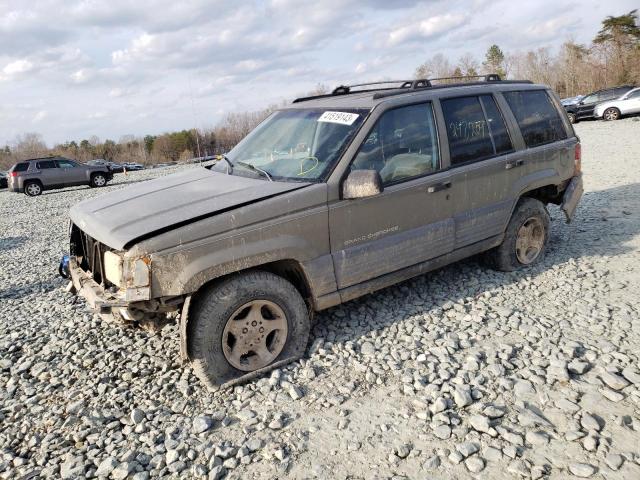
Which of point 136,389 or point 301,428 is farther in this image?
point 136,389


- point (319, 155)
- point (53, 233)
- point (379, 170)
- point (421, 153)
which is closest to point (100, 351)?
point (319, 155)

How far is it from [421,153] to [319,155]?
3.18 feet

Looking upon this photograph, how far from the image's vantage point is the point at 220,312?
3.41m

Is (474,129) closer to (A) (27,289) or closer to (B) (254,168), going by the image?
(B) (254,168)

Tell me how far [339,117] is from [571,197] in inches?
123

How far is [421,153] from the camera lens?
168 inches

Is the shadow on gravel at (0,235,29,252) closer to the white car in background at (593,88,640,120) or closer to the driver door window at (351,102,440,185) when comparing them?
the driver door window at (351,102,440,185)

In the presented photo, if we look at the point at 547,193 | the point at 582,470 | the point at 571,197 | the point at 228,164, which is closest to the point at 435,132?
the point at 228,164

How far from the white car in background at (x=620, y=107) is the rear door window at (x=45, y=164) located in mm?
27285

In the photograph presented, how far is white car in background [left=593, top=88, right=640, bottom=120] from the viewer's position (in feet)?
77.4

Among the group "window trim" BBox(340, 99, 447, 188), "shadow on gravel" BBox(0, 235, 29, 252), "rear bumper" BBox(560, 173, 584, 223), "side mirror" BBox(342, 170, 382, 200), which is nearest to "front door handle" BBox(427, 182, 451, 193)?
"window trim" BBox(340, 99, 447, 188)

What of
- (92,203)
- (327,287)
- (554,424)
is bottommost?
(554,424)

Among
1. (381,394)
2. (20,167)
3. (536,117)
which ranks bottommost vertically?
(381,394)

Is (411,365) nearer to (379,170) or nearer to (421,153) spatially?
(379,170)
